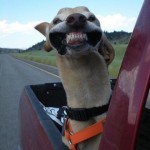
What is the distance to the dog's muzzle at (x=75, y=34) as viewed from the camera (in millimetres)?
2641

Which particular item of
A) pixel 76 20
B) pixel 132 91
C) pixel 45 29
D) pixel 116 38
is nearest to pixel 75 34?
pixel 76 20

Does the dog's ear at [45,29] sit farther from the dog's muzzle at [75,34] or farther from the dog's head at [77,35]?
the dog's muzzle at [75,34]

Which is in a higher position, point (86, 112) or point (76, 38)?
point (76, 38)

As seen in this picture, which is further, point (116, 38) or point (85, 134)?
point (116, 38)

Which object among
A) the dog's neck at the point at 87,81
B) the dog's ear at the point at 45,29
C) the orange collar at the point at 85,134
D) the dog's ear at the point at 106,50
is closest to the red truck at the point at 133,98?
the orange collar at the point at 85,134

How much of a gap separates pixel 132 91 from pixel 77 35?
3.81 feet

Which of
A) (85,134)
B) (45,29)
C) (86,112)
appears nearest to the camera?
(85,134)

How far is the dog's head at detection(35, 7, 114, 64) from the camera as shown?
2.70m

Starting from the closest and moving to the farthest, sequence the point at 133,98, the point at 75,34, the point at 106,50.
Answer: the point at 133,98
the point at 75,34
the point at 106,50

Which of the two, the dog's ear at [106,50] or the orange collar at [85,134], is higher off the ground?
the dog's ear at [106,50]

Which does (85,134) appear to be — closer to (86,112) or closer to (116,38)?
(86,112)

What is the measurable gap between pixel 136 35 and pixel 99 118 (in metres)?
1.29

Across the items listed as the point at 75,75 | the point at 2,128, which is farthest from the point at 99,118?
the point at 2,128

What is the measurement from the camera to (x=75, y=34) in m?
2.81
